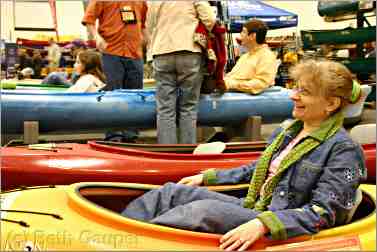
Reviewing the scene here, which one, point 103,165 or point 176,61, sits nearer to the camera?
point 103,165

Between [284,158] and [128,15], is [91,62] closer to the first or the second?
[128,15]

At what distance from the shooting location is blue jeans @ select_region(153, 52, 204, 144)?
9.79ft

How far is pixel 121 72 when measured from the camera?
364 cm

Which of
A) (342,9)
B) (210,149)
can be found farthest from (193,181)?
(342,9)

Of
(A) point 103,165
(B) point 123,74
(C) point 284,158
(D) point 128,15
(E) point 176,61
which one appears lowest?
(A) point 103,165

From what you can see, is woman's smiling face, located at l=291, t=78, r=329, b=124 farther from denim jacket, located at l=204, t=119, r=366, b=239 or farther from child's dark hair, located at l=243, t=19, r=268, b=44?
child's dark hair, located at l=243, t=19, r=268, b=44

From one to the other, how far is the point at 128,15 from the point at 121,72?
39 centimetres

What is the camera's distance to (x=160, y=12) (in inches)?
118

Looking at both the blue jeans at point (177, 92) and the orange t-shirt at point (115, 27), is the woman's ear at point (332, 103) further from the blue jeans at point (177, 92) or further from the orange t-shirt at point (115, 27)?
the orange t-shirt at point (115, 27)

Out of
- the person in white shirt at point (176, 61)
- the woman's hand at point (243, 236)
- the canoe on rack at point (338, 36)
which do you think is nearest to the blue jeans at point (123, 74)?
the person in white shirt at point (176, 61)

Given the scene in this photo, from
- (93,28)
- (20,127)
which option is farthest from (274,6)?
(20,127)

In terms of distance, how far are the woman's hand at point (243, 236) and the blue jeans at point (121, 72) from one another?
2430mm

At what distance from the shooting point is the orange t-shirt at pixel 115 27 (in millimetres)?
3445

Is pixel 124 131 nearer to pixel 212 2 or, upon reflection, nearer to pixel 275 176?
pixel 212 2
